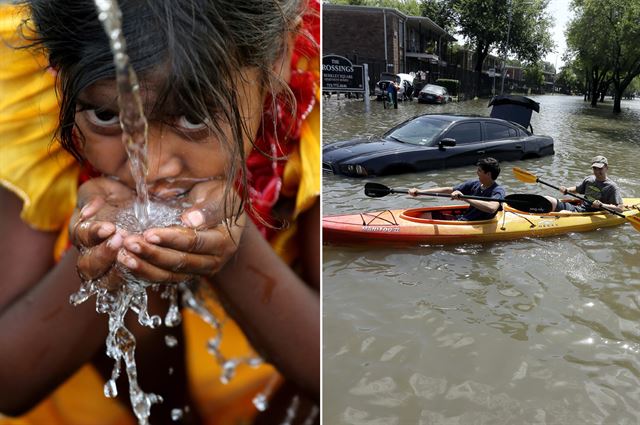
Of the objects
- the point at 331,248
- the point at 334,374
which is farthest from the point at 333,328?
the point at 331,248

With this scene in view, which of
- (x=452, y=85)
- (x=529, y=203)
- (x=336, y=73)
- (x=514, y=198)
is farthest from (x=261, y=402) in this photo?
(x=452, y=85)

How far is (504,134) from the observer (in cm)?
1166

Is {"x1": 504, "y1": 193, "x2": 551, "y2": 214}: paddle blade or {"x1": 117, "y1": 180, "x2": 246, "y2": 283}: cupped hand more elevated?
{"x1": 117, "y1": 180, "x2": 246, "y2": 283}: cupped hand

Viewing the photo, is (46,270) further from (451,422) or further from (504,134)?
(504,134)

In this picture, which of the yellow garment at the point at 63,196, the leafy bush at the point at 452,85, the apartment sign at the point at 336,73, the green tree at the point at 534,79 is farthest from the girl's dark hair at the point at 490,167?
the green tree at the point at 534,79

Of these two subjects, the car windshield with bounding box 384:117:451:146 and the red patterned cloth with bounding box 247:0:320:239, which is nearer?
the red patterned cloth with bounding box 247:0:320:239

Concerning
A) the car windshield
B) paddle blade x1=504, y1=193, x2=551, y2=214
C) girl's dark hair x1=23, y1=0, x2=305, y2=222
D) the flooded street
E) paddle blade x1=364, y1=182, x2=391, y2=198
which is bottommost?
the flooded street

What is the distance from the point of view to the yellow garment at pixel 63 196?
1224 millimetres

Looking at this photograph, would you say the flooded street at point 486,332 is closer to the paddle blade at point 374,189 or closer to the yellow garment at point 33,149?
the paddle blade at point 374,189

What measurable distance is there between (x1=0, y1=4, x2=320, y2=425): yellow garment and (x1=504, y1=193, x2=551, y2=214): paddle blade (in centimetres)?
550

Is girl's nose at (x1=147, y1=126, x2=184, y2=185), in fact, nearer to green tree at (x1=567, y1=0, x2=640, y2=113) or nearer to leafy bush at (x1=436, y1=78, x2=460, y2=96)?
green tree at (x1=567, y1=0, x2=640, y2=113)

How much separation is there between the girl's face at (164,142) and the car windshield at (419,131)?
30.8 feet

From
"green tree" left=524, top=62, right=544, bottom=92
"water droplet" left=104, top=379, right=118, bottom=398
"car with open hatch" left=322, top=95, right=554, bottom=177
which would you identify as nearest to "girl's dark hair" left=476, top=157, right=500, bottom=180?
"car with open hatch" left=322, top=95, right=554, bottom=177

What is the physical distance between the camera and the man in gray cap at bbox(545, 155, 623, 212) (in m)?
7.27
